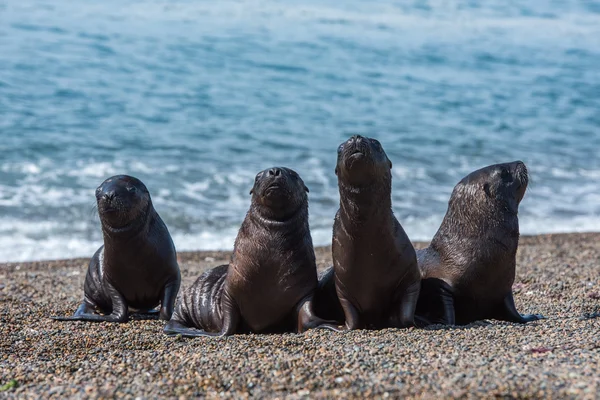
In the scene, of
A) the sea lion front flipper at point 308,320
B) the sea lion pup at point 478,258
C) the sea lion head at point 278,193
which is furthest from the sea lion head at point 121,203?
the sea lion pup at point 478,258

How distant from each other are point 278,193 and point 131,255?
1.81 m

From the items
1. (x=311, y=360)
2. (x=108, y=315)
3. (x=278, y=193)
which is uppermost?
(x=278, y=193)

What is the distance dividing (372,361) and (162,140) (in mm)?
14969

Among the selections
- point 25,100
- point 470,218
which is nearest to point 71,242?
point 470,218

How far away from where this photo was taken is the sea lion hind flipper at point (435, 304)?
265 inches

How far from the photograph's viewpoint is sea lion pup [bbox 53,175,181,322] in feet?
25.1

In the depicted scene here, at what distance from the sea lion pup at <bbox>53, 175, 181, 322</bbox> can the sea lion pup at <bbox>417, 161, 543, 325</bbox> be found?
7.29 ft

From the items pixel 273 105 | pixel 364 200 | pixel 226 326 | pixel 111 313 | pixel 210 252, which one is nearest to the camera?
pixel 364 200

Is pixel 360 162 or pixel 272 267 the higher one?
pixel 360 162

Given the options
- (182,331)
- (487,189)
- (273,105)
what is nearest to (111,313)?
(182,331)

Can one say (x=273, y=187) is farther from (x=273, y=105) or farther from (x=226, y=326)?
(x=273, y=105)

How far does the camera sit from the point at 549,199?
610 inches

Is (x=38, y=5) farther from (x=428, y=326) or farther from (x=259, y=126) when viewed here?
(x=428, y=326)

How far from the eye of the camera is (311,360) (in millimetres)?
5277
